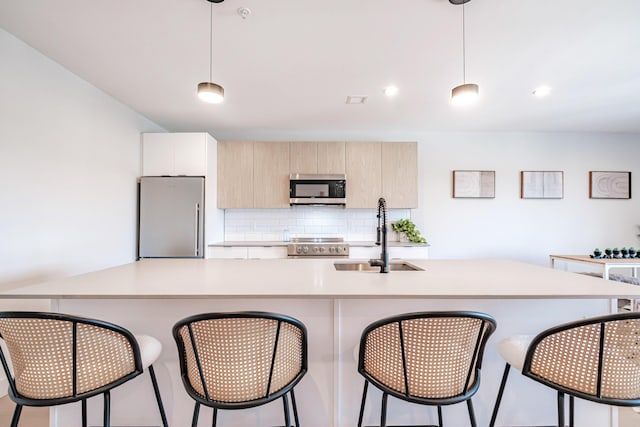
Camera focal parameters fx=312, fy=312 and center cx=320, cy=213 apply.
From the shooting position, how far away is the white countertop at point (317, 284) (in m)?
1.35

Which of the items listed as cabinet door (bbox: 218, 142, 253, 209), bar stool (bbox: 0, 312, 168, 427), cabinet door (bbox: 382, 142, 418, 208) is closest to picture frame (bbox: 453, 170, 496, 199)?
cabinet door (bbox: 382, 142, 418, 208)

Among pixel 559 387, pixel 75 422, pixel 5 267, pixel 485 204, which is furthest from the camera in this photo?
pixel 485 204

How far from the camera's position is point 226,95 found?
3.11m

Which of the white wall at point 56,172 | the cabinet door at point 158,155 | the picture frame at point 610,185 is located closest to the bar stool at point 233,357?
the white wall at point 56,172

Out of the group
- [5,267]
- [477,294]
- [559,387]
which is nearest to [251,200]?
[5,267]

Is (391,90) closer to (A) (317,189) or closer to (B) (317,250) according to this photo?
(A) (317,189)

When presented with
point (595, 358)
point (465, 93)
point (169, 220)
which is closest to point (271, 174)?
point (169, 220)

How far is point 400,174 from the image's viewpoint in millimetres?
4141

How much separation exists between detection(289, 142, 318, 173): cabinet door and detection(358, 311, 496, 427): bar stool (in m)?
3.17

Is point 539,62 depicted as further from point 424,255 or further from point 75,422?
point 75,422

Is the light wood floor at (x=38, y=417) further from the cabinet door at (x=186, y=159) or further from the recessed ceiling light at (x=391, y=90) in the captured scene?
the recessed ceiling light at (x=391, y=90)

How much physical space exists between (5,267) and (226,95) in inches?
86.1

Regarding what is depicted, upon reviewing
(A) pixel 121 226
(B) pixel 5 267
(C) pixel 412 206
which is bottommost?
(B) pixel 5 267

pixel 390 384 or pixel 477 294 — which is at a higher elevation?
pixel 477 294
